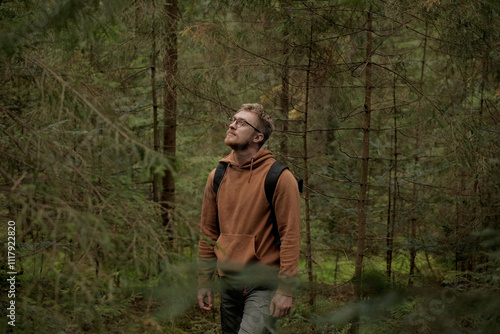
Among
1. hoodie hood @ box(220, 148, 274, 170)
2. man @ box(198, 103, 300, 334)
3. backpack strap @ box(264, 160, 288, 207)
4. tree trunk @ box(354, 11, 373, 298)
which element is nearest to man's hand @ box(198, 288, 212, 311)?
man @ box(198, 103, 300, 334)

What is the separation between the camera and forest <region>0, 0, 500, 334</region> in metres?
2.26

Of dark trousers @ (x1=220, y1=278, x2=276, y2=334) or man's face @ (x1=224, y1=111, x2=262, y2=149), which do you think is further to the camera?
man's face @ (x1=224, y1=111, x2=262, y2=149)

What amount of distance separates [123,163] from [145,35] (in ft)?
18.1

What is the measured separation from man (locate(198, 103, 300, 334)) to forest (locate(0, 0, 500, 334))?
1.11 ft

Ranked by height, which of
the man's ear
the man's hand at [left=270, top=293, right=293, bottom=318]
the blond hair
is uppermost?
the blond hair

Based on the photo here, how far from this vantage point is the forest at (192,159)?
2256 millimetres

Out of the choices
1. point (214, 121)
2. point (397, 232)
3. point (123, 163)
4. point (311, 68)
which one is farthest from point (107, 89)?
point (397, 232)

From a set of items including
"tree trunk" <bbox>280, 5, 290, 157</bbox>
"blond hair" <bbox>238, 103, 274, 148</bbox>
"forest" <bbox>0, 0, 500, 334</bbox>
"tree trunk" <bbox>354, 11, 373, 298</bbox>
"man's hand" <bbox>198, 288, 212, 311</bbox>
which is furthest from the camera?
"tree trunk" <bbox>280, 5, 290, 157</bbox>

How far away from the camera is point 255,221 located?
11.8 feet

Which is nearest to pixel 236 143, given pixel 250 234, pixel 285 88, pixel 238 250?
pixel 250 234

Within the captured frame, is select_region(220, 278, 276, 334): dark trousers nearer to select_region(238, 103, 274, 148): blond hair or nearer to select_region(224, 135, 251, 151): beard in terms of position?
select_region(224, 135, 251, 151): beard

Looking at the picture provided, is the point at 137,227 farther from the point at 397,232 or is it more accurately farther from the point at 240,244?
the point at 397,232

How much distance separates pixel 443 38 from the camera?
5570 mm

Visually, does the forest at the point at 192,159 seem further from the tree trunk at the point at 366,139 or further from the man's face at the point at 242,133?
the man's face at the point at 242,133
